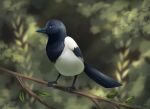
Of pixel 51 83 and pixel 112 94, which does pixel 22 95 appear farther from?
pixel 112 94

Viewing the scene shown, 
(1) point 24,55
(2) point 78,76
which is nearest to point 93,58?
(2) point 78,76

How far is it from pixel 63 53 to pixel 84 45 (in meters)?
0.10

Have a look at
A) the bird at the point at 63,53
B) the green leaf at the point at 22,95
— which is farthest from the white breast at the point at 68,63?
the green leaf at the point at 22,95

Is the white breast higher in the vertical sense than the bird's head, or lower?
lower

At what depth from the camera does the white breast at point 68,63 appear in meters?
1.32

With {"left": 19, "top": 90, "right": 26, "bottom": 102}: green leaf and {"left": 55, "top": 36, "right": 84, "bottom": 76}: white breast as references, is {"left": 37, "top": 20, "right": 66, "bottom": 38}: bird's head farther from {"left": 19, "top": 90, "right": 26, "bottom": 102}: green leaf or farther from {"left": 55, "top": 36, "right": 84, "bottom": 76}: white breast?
{"left": 19, "top": 90, "right": 26, "bottom": 102}: green leaf

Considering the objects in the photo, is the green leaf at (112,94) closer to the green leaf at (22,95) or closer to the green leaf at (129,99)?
the green leaf at (129,99)

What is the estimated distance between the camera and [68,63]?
1.32 metres

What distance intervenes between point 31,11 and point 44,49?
0.11 m

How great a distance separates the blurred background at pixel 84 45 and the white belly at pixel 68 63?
52mm

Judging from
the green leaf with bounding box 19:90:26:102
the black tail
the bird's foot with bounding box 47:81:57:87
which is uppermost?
the black tail

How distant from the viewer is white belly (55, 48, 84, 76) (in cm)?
132

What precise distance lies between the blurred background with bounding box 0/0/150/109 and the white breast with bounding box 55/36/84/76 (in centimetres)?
5

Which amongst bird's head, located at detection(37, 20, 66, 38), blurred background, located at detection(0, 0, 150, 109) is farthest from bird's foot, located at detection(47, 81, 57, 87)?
bird's head, located at detection(37, 20, 66, 38)
